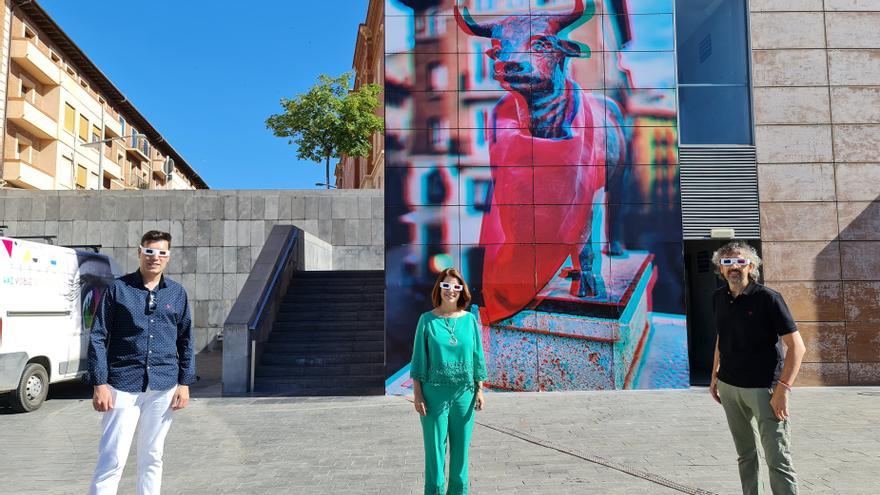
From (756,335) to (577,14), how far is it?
9.01 meters

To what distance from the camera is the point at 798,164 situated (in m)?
12.1

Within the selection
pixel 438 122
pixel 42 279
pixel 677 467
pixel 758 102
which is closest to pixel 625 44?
pixel 758 102

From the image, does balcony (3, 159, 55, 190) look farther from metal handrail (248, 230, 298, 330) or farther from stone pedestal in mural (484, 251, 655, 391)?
stone pedestal in mural (484, 251, 655, 391)

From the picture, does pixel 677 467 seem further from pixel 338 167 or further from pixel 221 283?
pixel 338 167

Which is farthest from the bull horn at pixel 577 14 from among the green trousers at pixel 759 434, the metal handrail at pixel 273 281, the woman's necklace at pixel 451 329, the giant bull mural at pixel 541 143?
the green trousers at pixel 759 434

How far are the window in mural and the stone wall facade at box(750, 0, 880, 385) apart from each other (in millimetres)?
1904

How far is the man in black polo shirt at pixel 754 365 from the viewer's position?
4.09 metres

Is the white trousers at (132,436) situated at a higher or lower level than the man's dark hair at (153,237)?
lower

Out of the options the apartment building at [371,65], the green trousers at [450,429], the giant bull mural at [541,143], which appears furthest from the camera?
the apartment building at [371,65]

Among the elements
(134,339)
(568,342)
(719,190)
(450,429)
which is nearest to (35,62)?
(568,342)

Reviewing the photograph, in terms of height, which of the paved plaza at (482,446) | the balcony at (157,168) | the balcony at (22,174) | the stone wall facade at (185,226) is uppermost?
the balcony at (157,168)

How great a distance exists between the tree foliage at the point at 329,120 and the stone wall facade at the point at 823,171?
22015mm

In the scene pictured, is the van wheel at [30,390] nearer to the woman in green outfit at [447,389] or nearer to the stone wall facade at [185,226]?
the stone wall facade at [185,226]

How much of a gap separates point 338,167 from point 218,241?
64062 millimetres
